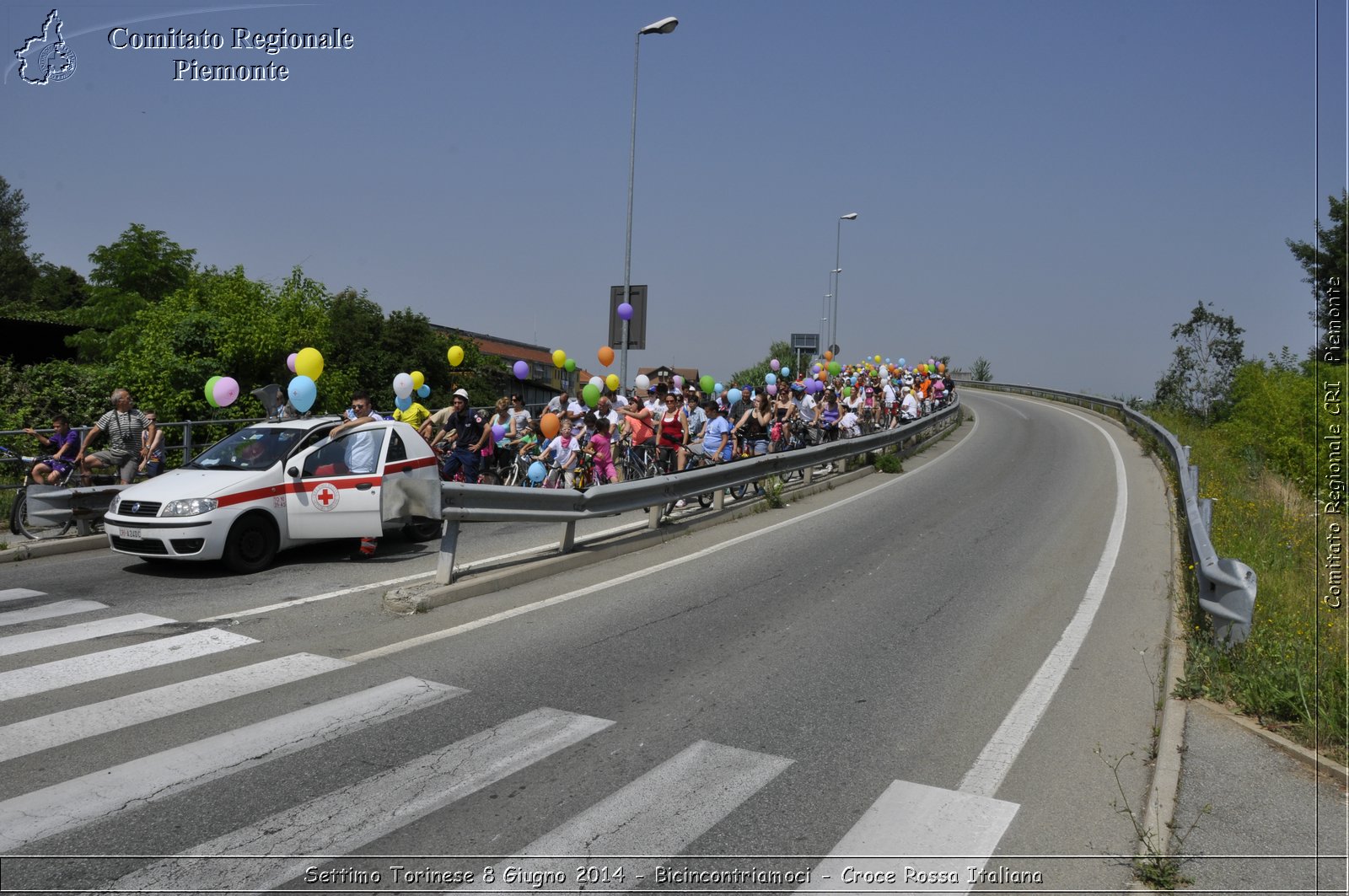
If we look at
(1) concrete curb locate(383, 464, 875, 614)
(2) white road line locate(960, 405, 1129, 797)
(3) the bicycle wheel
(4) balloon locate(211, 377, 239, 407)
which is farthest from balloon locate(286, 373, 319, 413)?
(2) white road line locate(960, 405, 1129, 797)

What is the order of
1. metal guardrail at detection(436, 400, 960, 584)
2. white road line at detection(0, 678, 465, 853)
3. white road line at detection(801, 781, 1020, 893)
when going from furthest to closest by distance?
metal guardrail at detection(436, 400, 960, 584)
white road line at detection(0, 678, 465, 853)
white road line at detection(801, 781, 1020, 893)

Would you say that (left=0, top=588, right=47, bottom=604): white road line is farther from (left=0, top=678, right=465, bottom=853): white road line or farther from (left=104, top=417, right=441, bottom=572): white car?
(left=0, top=678, right=465, bottom=853): white road line

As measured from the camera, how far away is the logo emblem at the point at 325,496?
1028 cm

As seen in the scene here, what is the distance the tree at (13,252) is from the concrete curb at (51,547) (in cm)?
7889

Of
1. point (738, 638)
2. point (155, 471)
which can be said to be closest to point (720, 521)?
point (738, 638)

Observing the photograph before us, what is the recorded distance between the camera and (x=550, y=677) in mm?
6371

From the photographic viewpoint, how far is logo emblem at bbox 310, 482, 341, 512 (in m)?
10.3

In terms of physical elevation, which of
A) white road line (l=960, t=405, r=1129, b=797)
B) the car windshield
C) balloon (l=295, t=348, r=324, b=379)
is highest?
balloon (l=295, t=348, r=324, b=379)

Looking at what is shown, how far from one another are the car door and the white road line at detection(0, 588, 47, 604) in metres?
2.28

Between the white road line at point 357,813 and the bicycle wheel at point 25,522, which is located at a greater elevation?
the bicycle wheel at point 25,522

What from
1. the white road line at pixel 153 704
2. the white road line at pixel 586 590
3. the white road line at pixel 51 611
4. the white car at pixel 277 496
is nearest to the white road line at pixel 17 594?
the white road line at pixel 51 611

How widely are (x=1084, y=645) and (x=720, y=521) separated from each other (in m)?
6.21

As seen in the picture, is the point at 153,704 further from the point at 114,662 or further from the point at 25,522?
the point at 25,522

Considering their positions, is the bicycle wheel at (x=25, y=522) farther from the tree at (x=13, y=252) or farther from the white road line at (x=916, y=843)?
the tree at (x=13, y=252)
